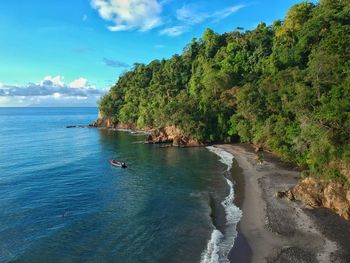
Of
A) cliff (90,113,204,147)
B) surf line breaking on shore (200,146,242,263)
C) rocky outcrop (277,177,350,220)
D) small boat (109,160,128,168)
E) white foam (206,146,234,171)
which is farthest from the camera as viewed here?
cliff (90,113,204,147)

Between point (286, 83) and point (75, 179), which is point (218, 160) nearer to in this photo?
point (286, 83)

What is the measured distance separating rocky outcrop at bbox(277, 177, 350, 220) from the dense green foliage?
1.40 m

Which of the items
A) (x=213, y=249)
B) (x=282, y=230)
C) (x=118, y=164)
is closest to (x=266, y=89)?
(x=118, y=164)

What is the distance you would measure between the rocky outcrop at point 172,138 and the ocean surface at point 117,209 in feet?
44.9

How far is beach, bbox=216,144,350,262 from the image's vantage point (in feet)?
81.2

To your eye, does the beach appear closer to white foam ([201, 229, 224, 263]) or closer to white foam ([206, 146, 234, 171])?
white foam ([201, 229, 224, 263])

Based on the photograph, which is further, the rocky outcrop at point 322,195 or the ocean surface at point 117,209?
the rocky outcrop at point 322,195

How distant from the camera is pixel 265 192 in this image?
39312 millimetres

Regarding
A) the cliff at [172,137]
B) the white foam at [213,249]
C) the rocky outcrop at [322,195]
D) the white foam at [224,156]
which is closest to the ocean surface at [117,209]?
the white foam at [213,249]

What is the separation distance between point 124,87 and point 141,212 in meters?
108

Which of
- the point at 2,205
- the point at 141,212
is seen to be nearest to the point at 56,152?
the point at 2,205

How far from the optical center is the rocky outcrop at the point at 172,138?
79875 millimetres

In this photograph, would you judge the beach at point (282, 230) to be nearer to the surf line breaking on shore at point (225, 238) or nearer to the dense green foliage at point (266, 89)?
the surf line breaking on shore at point (225, 238)

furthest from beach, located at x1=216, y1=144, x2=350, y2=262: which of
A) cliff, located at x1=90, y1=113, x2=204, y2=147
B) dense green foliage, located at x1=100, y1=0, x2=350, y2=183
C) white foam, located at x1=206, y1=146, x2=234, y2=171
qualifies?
cliff, located at x1=90, y1=113, x2=204, y2=147
